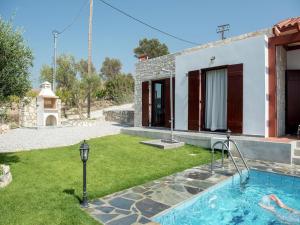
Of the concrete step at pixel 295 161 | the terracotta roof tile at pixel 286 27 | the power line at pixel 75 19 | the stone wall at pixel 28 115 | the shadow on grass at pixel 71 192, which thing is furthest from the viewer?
the power line at pixel 75 19

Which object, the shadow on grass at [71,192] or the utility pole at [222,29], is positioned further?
the utility pole at [222,29]

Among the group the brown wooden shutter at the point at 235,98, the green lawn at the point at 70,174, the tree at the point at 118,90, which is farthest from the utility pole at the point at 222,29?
the tree at the point at 118,90

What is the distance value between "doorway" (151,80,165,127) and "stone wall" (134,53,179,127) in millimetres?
544

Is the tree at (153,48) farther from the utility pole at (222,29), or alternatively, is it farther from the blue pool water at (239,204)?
the blue pool water at (239,204)

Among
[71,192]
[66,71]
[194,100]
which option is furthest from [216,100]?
[66,71]

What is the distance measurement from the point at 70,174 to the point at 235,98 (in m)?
6.20

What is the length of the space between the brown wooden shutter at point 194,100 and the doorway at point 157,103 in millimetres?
2780

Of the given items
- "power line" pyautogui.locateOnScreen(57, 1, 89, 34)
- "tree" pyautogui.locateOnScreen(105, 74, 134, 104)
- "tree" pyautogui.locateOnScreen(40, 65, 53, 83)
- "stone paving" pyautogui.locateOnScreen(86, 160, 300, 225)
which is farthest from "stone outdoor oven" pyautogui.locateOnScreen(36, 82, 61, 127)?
"stone paving" pyautogui.locateOnScreen(86, 160, 300, 225)

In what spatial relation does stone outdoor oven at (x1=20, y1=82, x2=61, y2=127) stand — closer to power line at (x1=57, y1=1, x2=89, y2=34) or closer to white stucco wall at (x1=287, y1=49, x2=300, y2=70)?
power line at (x1=57, y1=1, x2=89, y2=34)

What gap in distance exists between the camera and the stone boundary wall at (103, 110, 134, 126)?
19016 mm

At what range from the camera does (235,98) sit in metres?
8.84

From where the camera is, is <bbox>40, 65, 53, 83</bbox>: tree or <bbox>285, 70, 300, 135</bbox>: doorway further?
<bbox>40, 65, 53, 83</bbox>: tree

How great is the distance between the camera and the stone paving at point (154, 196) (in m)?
3.59

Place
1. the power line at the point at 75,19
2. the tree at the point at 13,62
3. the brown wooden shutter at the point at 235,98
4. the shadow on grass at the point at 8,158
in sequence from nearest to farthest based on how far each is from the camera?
the tree at the point at 13,62 < the shadow on grass at the point at 8,158 < the brown wooden shutter at the point at 235,98 < the power line at the point at 75,19
